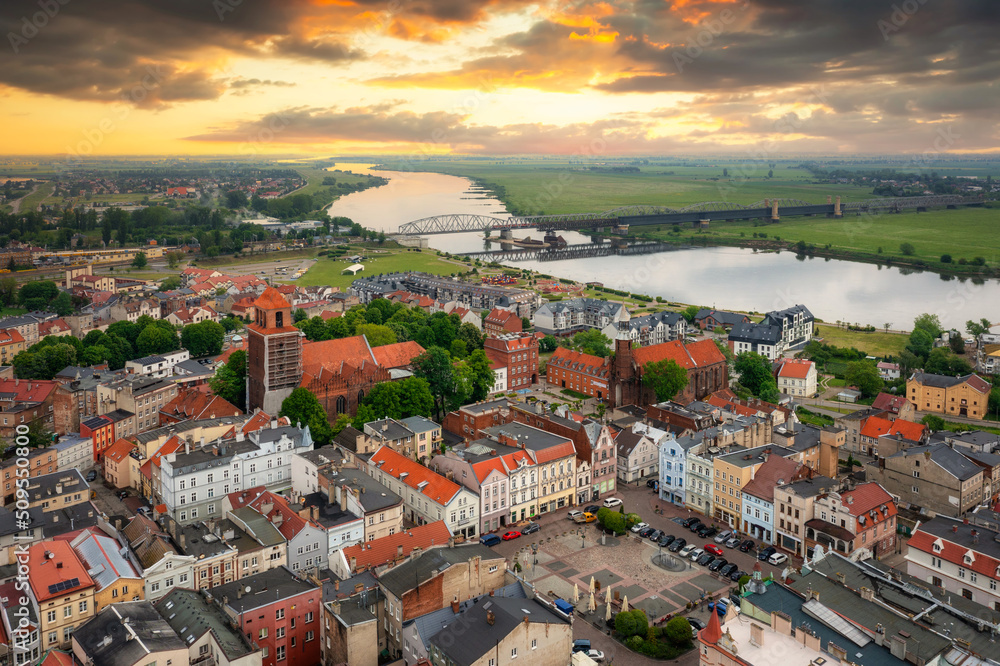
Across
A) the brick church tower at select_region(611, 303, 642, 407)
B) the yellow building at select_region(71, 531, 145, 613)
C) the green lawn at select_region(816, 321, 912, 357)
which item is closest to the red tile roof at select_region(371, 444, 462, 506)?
the yellow building at select_region(71, 531, 145, 613)

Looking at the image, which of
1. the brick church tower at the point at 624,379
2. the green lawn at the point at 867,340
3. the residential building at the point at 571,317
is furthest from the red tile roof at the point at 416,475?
the green lawn at the point at 867,340

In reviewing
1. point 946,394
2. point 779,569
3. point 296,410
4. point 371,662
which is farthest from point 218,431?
point 946,394

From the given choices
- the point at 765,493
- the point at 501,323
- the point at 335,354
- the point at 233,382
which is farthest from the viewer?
the point at 501,323

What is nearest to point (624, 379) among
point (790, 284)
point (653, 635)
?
point (653, 635)

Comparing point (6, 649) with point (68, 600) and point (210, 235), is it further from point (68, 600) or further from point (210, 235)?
point (210, 235)

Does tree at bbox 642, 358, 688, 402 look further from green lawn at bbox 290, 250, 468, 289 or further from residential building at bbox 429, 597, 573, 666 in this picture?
green lawn at bbox 290, 250, 468, 289

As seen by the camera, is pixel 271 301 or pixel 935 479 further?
pixel 271 301

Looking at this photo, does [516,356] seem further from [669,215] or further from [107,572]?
[669,215]
